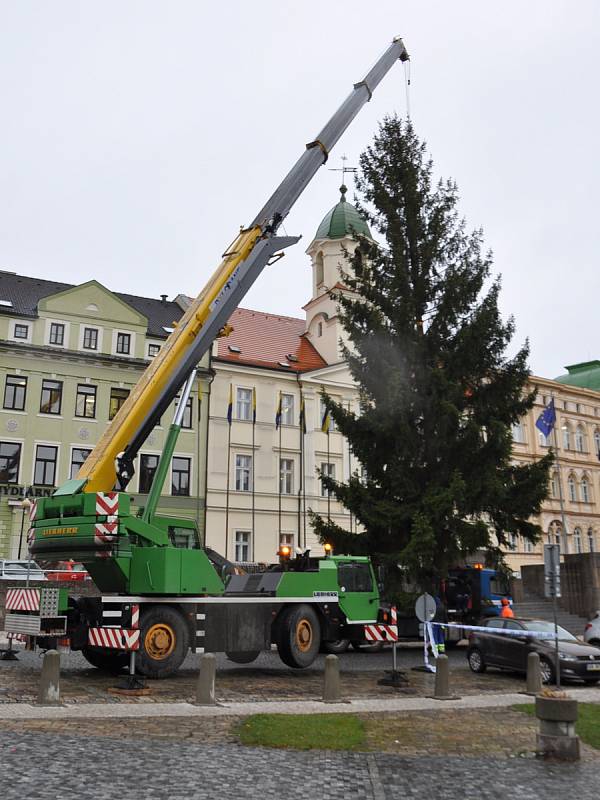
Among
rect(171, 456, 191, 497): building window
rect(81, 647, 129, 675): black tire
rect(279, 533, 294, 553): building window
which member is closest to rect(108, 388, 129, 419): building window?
rect(171, 456, 191, 497): building window

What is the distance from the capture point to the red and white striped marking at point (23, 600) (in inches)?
563

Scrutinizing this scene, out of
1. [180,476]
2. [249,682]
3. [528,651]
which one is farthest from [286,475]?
[249,682]

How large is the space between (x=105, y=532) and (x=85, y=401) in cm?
2551

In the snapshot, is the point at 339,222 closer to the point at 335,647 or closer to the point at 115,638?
the point at 335,647

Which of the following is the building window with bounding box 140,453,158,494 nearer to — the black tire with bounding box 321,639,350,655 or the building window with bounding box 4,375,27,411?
the building window with bounding box 4,375,27,411

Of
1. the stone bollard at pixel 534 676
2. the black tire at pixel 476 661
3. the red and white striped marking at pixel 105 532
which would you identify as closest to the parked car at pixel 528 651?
the black tire at pixel 476 661

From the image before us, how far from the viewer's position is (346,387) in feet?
150

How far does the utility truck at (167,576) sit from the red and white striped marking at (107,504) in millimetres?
18

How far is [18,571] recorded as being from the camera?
26.8 metres

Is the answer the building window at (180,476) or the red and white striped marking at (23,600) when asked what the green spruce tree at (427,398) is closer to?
the red and white striped marking at (23,600)

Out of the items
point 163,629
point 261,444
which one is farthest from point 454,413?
A: point 261,444

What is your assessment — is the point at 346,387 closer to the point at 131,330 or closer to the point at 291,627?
the point at 131,330

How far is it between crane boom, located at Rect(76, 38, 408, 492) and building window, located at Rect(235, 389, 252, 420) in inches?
913

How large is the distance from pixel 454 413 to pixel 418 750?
14555 millimetres
